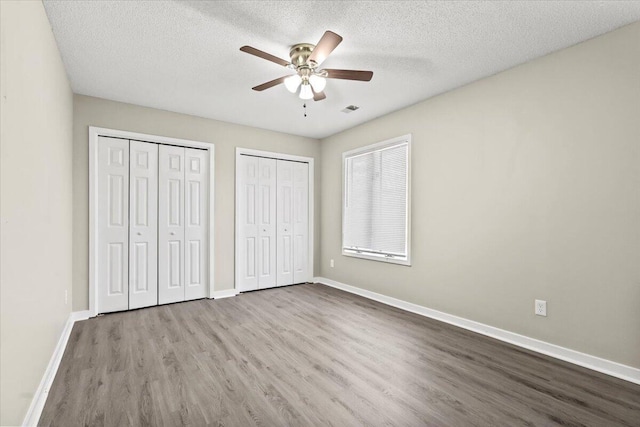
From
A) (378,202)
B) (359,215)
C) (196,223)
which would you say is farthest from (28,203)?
(359,215)

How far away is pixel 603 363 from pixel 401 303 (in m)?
2.00

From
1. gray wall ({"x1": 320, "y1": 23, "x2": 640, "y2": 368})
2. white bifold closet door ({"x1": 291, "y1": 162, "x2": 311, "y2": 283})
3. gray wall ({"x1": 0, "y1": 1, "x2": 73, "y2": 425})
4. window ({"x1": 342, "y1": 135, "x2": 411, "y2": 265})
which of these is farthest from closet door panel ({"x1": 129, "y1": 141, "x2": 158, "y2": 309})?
gray wall ({"x1": 320, "y1": 23, "x2": 640, "y2": 368})

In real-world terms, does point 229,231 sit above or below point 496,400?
above

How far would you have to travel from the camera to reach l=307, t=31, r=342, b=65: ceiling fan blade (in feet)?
6.70

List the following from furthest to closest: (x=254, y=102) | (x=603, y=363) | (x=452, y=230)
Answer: (x=254, y=102) < (x=452, y=230) < (x=603, y=363)

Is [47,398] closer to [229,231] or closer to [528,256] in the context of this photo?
[229,231]

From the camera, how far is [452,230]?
3.52 meters

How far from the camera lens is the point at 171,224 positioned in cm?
422

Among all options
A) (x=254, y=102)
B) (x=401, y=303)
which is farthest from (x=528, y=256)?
(x=254, y=102)

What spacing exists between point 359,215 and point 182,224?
253 centimetres

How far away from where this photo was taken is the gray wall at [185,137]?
362 cm

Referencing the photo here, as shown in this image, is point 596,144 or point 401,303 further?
point 401,303

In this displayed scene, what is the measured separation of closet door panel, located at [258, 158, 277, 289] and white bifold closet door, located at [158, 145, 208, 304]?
860 mm

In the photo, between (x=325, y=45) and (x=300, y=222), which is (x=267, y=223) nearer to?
(x=300, y=222)
